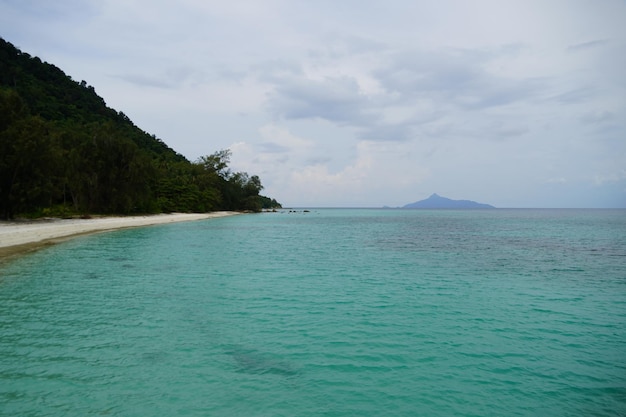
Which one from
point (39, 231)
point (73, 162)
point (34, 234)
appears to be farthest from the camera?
point (73, 162)

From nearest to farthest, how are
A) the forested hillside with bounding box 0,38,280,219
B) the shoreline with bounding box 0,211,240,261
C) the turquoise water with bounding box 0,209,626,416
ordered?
the turquoise water with bounding box 0,209,626,416 → the shoreline with bounding box 0,211,240,261 → the forested hillside with bounding box 0,38,280,219

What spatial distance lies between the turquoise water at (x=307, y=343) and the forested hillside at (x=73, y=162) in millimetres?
27902

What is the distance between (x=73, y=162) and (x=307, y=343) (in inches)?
2497

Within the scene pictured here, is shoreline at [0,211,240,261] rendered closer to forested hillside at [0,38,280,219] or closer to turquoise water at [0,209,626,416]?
forested hillside at [0,38,280,219]

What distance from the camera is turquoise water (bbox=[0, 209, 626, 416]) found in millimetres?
7910

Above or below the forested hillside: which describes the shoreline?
below

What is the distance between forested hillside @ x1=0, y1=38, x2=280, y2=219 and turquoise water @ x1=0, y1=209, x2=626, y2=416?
2790cm

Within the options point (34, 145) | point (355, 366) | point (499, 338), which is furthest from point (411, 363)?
point (34, 145)

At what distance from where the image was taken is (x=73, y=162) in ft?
199

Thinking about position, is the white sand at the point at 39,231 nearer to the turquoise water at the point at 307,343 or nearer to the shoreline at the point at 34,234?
the shoreline at the point at 34,234

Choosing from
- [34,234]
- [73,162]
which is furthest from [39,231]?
[73,162]

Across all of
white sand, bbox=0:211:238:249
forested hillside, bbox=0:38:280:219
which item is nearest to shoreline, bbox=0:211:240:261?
white sand, bbox=0:211:238:249

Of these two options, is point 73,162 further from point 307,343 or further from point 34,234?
point 307,343

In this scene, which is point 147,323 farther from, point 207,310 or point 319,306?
point 319,306
